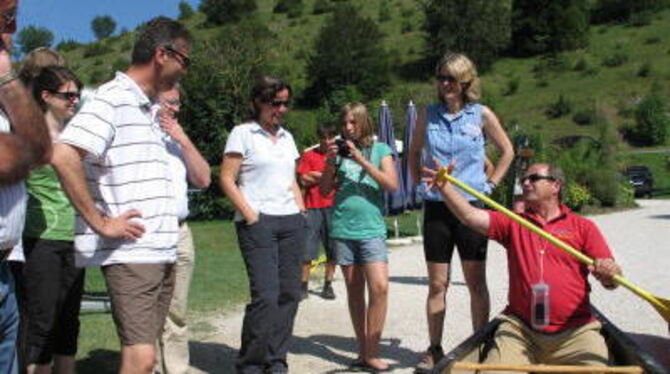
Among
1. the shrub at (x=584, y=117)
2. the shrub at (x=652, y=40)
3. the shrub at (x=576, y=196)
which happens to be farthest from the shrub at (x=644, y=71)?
the shrub at (x=576, y=196)

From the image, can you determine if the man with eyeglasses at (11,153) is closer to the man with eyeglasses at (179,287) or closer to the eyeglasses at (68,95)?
the eyeglasses at (68,95)

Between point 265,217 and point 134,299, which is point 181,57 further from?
point 265,217

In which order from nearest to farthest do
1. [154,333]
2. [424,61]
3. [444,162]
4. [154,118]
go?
[154,333] < [154,118] < [444,162] < [424,61]

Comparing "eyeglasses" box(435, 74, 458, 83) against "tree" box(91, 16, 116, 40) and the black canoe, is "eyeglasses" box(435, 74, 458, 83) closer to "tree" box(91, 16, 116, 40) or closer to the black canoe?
the black canoe

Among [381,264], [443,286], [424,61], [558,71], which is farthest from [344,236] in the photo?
[424,61]

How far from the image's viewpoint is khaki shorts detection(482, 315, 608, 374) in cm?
416

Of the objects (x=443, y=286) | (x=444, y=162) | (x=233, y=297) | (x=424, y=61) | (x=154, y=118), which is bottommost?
(x=233, y=297)

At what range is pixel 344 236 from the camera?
5516mm

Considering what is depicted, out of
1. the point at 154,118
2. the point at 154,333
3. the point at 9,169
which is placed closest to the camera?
the point at 9,169

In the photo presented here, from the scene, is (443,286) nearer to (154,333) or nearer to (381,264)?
(381,264)

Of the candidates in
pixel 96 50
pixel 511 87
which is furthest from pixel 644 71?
pixel 96 50

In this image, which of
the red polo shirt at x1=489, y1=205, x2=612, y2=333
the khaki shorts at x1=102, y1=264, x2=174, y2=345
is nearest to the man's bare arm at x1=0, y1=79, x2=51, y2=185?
the khaki shorts at x1=102, y1=264, x2=174, y2=345

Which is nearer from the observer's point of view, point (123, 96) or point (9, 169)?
point (9, 169)

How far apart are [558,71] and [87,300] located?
48.9 metres
